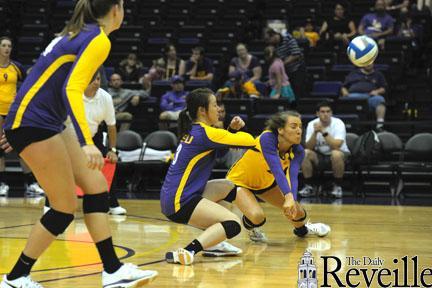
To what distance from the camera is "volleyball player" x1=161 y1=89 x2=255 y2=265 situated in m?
6.08

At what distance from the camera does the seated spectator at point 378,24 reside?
15.1 meters

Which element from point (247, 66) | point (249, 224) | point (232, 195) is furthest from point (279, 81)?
point (232, 195)

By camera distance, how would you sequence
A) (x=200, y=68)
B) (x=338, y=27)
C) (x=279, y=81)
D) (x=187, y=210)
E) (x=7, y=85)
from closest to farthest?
1. (x=187, y=210)
2. (x=7, y=85)
3. (x=279, y=81)
4. (x=200, y=68)
5. (x=338, y=27)

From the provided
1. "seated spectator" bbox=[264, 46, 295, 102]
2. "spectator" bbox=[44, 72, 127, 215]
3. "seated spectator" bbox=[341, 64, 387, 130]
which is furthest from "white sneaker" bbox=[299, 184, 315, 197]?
"spectator" bbox=[44, 72, 127, 215]

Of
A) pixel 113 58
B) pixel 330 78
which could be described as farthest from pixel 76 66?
pixel 113 58

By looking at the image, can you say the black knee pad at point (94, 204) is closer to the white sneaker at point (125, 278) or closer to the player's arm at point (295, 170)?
the white sneaker at point (125, 278)

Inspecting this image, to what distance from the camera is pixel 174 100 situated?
1372 centimetres

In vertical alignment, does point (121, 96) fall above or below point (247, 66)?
below

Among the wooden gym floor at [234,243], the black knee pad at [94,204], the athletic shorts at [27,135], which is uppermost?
the athletic shorts at [27,135]

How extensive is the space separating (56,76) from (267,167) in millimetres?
3029

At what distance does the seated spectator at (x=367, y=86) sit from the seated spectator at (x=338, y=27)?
215cm

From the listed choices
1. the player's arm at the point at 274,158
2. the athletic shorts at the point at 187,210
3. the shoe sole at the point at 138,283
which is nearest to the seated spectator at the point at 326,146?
the player's arm at the point at 274,158

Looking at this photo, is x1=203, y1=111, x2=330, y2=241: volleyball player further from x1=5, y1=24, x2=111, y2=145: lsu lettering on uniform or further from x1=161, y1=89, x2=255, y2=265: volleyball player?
x1=5, y1=24, x2=111, y2=145: lsu lettering on uniform

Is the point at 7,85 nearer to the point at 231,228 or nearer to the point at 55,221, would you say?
the point at 231,228
